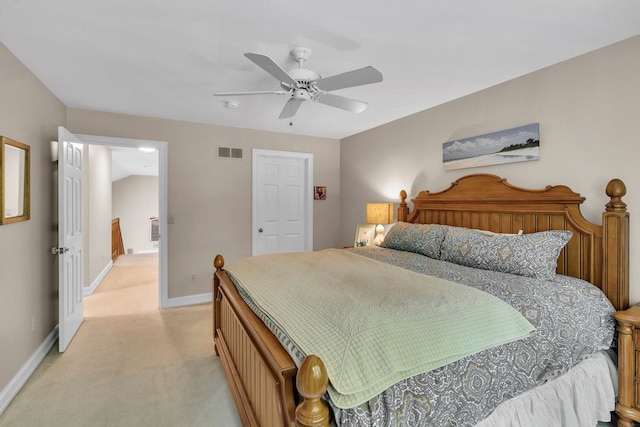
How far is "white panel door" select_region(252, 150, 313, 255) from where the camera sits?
15.1 feet

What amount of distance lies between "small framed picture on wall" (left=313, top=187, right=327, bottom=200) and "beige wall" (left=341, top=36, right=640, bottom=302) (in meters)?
1.81

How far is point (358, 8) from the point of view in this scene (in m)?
1.74

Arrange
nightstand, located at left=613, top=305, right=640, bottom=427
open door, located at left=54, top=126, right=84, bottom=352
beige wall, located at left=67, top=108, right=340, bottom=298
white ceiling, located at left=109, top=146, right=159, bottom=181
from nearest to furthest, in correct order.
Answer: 1. nightstand, located at left=613, top=305, right=640, bottom=427
2. open door, located at left=54, top=126, right=84, bottom=352
3. beige wall, located at left=67, top=108, right=340, bottom=298
4. white ceiling, located at left=109, top=146, right=159, bottom=181

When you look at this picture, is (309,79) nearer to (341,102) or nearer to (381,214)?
(341,102)

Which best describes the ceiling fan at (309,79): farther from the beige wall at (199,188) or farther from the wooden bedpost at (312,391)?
the beige wall at (199,188)

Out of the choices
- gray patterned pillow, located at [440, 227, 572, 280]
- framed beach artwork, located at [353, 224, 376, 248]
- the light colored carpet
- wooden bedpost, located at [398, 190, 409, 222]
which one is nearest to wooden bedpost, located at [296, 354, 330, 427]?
the light colored carpet

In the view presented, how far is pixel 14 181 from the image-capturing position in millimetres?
2279

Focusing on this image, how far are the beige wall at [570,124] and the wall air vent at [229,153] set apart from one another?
8.00ft

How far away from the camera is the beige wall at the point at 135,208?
9.29m

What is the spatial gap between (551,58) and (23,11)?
3491mm

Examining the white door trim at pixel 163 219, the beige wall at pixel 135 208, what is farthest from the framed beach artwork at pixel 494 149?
the beige wall at pixel 135 208

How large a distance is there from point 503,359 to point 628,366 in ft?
3.49

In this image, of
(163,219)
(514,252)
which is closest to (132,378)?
(163,219)

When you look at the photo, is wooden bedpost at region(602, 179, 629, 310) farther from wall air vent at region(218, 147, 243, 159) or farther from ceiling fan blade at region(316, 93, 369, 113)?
wall air vent at region(218, 147, 243, 159)
